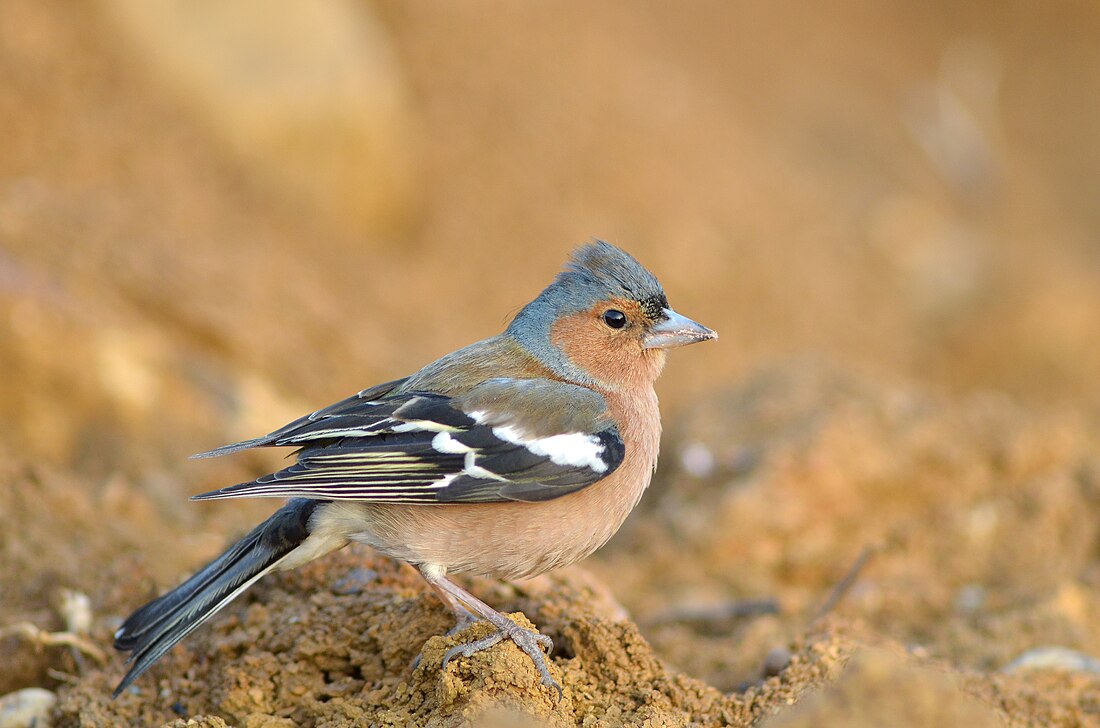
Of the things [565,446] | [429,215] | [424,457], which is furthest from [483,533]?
[429,215]

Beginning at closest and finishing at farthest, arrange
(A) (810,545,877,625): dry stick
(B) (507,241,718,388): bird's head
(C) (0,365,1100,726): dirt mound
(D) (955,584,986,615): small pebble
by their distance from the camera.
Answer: (C) (0,365,1100,726): dirt mound → (B) (507,241,718,388): bird's head → (A) (810,545,877,625): dry stick → (D) (955,584,986,615): small pebble

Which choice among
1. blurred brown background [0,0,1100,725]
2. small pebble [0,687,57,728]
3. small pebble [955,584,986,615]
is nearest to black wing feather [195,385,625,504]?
small pebble [0,687,57,728]

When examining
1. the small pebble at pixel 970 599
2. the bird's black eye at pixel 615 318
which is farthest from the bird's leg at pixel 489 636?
the small pebble at pixel 970 599

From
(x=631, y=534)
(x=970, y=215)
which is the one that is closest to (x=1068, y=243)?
(x=970, y=215)

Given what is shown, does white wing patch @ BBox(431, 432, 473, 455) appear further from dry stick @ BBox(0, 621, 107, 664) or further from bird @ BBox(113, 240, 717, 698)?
dry stick @ BBox(0, 621, 107, 664)

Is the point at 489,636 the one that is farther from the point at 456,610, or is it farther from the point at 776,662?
the point at 776,662

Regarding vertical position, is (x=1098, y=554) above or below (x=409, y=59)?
below

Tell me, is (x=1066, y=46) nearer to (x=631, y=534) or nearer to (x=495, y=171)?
(x=495, y=171)
